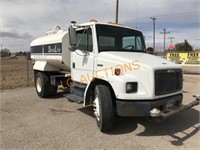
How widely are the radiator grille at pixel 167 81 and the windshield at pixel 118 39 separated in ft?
4.90

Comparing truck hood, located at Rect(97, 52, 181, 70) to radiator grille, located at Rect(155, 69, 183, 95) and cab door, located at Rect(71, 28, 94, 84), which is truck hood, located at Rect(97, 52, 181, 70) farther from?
cab door, located at Rect(71, 28, 94, 84)

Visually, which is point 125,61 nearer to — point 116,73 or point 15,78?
point 116,73

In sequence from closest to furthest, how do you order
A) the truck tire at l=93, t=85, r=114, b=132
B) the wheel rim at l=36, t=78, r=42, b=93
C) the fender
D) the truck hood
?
the truck hood → the truck tire at l=93, t=85, r=114, b=132 → the fender → the wheel rim at l=36, t=78, r=42, b=93

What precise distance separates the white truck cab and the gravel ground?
473mm

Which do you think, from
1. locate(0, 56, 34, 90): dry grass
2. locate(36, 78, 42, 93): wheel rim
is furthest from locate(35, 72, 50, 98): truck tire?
locate(0, 56, 34, 90): dry grass

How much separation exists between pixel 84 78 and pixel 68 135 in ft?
5.84

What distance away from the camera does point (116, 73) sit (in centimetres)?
464

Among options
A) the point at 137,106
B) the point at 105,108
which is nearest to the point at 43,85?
the point at 105,108

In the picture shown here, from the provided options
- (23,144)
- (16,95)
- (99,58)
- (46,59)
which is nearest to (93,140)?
(23,144)

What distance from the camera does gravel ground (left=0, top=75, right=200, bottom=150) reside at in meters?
4.24

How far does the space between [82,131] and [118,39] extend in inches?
104

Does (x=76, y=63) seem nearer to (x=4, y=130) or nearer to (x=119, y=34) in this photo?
(x=119, y=34)

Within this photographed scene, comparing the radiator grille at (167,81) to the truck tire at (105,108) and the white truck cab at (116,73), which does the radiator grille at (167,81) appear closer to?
the white truck cab at (116,73)

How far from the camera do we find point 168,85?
15.4 ft
